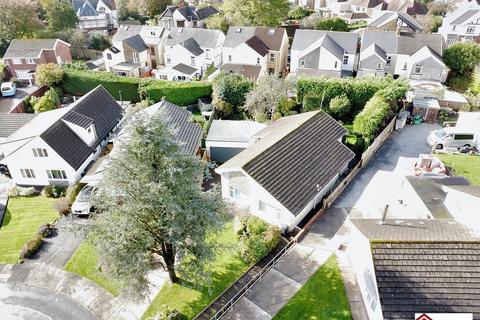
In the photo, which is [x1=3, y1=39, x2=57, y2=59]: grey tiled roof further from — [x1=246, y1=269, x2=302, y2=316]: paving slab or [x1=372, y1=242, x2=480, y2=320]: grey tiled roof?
[x1=372, y1=242, x2=480, y2=320]: grey tiled roof

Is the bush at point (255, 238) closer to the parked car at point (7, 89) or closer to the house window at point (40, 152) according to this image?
the house window at point (40, 152)

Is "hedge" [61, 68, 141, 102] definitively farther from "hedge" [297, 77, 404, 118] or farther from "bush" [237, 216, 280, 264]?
"bush" [237, 216, 280, 264]

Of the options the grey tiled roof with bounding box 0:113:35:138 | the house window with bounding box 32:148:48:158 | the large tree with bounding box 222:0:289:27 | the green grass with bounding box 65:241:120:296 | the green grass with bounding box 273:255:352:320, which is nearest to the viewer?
the green grass with bounding box 273:255:352:320

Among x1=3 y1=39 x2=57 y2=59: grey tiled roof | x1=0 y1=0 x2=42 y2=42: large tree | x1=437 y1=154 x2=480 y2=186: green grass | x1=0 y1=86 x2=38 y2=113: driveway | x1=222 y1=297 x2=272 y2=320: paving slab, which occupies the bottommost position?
x1=222 y1=297 x2=272 y2=320: paving slab

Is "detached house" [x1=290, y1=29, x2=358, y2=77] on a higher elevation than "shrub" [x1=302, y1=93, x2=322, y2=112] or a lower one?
higher

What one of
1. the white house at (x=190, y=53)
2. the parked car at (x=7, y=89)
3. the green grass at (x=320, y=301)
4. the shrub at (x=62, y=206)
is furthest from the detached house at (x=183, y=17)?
the green grass at (x=320, y=301)

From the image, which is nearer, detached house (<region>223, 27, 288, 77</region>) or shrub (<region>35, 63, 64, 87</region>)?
shrub (<region>35, 63, 64, 87</region>)

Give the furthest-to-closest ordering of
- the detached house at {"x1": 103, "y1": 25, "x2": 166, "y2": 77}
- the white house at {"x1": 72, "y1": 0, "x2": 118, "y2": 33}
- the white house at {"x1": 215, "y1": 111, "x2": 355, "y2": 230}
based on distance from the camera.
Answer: the white house at {"x1": 72, "y1": 0, "x2": 118, "y2": 33}, the detached house at {"x1": 103, "y1": 25, "x2": 166, "y2": 77}, the white house at {"x1": 215, "y1": 111, "x2": 355, "y2": 230}

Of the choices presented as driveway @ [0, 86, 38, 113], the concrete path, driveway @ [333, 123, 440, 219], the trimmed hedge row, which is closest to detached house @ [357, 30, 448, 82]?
driveway @ [333, 123, 440, 219]
